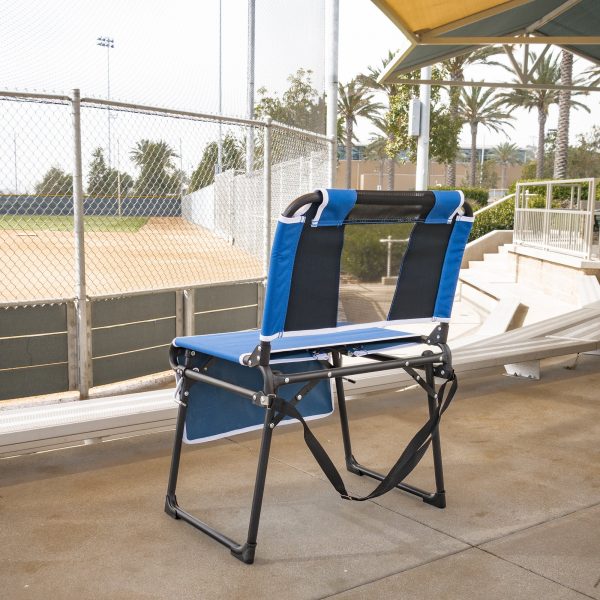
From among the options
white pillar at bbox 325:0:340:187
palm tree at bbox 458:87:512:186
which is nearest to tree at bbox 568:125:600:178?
palm tree at bbox 458:87:512:186

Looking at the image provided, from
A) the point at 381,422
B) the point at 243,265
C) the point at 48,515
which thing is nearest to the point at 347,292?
the point at 243,265

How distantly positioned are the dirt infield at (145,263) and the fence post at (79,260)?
108 cm

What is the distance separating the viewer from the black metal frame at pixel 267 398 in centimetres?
275

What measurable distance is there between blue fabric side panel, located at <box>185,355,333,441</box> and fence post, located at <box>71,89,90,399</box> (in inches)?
161

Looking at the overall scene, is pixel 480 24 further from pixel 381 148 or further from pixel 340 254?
pixel 381 148

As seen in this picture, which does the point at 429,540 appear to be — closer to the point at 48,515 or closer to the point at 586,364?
the point at 48,515

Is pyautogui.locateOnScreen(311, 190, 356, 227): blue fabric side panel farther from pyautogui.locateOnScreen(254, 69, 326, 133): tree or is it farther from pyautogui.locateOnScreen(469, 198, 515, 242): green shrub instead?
pyautogui.locateOnScreen(469, 198, 515, 242): green shrub

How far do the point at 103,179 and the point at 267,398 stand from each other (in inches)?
275

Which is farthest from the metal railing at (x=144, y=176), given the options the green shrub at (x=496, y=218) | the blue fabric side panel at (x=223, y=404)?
the green shrub at (x=496, y=218)

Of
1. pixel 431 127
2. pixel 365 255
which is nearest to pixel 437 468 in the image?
pixel 365 255

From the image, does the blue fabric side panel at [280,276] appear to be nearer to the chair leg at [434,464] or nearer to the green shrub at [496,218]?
the chair leg at [434,464]

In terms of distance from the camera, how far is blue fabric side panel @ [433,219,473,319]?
311 centimetres

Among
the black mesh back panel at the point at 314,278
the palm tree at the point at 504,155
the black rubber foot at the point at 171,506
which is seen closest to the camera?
the black mesh back panel at the point at 314,278

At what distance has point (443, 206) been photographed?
9.80ft
